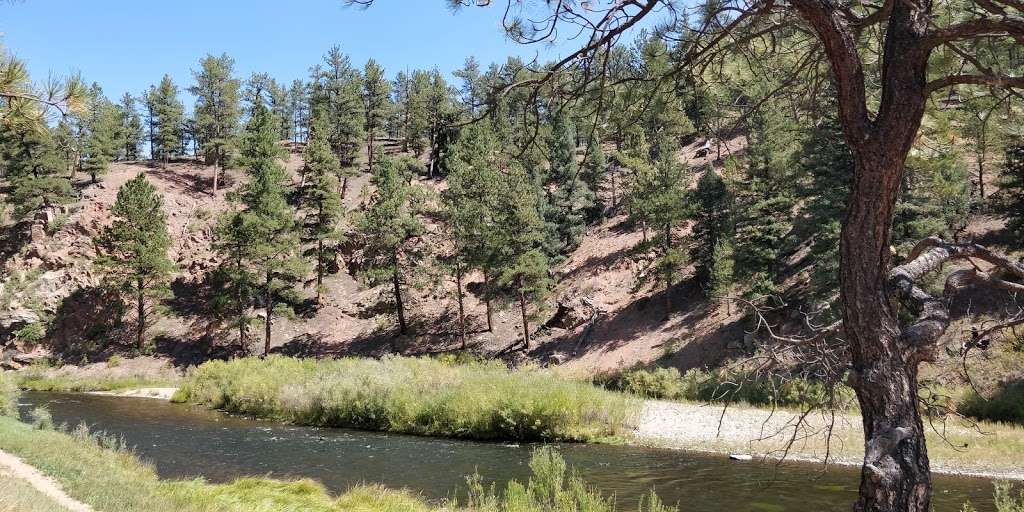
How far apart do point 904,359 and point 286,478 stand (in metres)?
13.5

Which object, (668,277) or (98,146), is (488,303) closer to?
(668,277)

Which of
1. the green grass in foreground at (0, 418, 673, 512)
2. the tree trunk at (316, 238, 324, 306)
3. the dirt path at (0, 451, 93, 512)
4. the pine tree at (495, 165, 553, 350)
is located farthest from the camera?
the tree trunk at (316, 238, 324, 306)

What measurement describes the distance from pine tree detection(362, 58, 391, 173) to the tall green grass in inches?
1827

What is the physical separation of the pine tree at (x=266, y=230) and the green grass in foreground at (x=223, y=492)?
27.5 m

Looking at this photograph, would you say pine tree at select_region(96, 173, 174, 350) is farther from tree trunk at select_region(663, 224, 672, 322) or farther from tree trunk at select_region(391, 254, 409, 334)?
tree trunk at select_region(663, 224, 672, 322)

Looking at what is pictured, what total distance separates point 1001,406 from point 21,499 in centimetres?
2252

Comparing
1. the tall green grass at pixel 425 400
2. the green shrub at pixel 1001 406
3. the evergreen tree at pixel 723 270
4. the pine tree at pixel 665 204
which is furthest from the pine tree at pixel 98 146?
the green shrub at pixel 1001 406

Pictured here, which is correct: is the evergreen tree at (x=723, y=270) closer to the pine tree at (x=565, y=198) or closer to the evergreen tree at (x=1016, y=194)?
the evergreen tree at (x=1016, y=194)

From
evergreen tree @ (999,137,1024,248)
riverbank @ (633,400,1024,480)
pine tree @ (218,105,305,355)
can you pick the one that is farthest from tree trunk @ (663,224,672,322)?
pine tree @ (218,105,305,355)

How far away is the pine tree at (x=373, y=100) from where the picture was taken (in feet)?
234

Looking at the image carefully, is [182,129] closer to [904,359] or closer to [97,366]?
[97,366]

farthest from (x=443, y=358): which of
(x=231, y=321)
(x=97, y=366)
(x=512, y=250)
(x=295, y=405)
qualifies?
(x=97, y=366)

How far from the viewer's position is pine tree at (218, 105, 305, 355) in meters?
40.1

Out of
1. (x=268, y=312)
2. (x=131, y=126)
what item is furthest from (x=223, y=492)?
(x=131, y=126)
